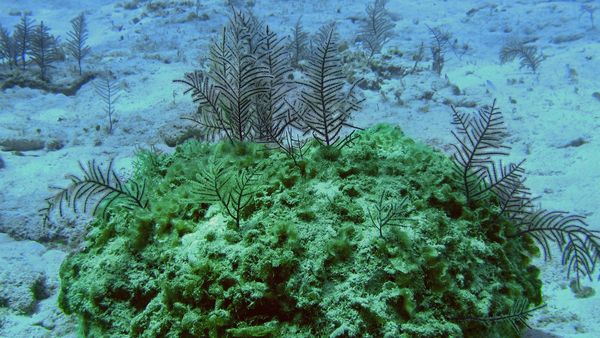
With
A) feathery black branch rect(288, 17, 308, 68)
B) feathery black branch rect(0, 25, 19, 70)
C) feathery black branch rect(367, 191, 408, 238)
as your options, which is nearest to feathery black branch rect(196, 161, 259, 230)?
feathery black branch rect(367, 191, 408, 238)

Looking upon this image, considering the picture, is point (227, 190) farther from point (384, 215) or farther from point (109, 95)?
point (109, 95)

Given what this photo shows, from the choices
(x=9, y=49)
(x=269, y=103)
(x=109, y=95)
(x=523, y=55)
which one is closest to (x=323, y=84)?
(x=269, y=103)

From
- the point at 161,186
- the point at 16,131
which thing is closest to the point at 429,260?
the point at 161,186

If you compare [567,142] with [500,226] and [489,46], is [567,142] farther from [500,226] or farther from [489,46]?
[489,46]

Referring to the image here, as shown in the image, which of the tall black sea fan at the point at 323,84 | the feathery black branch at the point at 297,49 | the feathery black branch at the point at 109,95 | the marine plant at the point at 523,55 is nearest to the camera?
the tall black sea fan at the point at 323,84

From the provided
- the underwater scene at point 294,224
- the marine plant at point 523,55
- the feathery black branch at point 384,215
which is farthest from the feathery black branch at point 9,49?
the marine plant at point 523,55

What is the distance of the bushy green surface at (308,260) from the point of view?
2066 millimetres

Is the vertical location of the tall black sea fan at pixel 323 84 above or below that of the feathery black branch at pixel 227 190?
above

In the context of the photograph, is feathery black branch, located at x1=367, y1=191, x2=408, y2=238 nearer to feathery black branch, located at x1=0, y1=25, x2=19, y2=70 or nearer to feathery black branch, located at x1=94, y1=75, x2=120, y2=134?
feathery black branch, located at x1=94, y1=75, x2=120, y2=134

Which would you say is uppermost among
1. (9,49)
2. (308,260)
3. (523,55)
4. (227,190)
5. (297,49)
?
(9,49)

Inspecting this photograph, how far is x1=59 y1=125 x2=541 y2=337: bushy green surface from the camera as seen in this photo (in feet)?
6.78

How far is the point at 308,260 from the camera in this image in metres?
2.20

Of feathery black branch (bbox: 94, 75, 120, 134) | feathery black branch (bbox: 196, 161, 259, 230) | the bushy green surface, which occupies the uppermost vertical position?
feathery black branch (bbox: 94, 75, 120, 134)

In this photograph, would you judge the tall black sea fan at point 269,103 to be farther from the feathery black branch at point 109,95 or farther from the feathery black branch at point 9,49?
the feathery black branch at point 9,49
